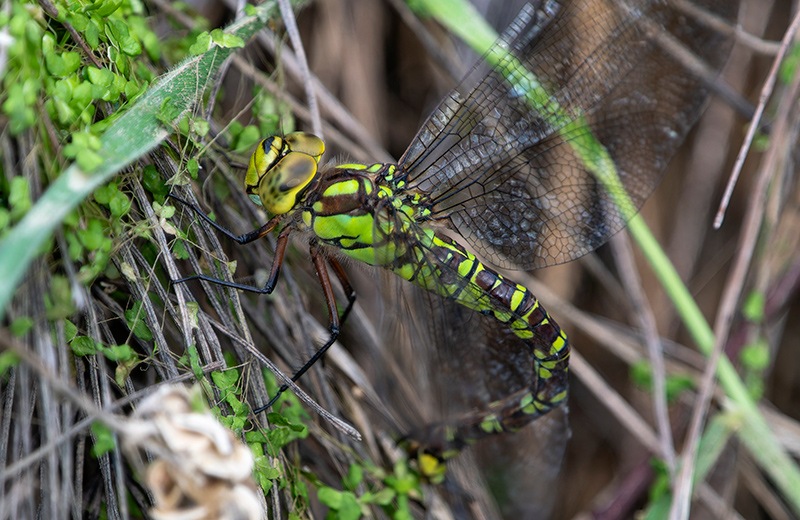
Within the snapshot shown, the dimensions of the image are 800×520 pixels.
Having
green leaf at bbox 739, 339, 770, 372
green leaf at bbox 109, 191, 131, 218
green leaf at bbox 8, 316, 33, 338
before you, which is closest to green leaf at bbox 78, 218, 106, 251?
green leaf at bbox 109, 191, 131, 218

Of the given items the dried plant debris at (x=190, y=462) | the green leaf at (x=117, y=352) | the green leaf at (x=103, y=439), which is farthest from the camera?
the green leaf at (x=117, y=352)

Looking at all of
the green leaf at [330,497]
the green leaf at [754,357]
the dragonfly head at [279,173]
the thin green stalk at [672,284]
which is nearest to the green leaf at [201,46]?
the dragonfly head at [279,173]

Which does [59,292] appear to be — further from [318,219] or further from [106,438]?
[318,219]

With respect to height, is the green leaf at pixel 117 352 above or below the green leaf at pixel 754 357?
below

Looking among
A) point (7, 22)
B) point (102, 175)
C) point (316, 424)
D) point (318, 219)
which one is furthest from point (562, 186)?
point (7, 22)

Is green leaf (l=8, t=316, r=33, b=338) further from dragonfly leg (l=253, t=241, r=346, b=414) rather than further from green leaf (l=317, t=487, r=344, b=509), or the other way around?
green leaf (l=317, t=487, r=344, b=509)

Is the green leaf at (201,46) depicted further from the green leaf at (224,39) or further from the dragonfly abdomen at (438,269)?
the dragonfly abdomen at (438,269)
